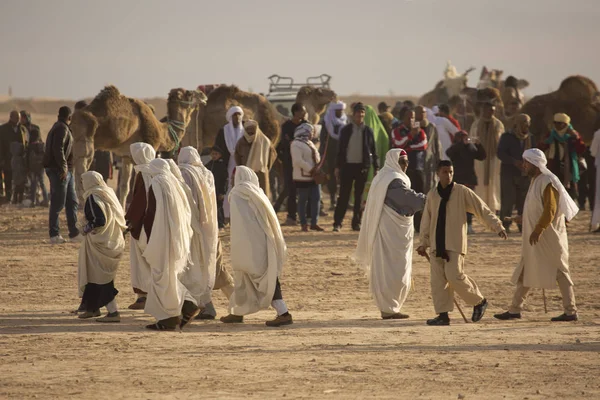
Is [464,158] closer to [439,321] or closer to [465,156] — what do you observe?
[465,156]

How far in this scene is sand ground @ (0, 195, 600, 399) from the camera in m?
8.19

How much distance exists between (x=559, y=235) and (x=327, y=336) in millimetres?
2245

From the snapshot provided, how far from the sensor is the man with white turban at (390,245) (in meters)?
11.1

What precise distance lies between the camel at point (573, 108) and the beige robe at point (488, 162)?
3444 millimetres

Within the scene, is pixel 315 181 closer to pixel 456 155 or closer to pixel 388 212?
pixel 456 155

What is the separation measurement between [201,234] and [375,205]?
152cm

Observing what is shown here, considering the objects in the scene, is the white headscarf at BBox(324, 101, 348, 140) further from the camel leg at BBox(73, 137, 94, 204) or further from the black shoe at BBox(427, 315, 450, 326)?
the black shoe at BBox(427, 315, 450, 326)

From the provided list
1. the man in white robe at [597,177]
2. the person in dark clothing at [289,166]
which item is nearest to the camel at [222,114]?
the person in dark clothing at [289,166]

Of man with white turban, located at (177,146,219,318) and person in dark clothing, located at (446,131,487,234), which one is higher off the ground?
person in dark clothing, located at (446,131,487,234)

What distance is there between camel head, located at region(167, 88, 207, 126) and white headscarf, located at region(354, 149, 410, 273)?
32.4ft

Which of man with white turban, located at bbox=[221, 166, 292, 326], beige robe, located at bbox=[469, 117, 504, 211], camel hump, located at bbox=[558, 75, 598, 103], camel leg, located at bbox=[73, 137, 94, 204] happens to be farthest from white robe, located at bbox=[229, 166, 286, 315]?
camel hump, located at bbox=[558, 75, 598, 103]

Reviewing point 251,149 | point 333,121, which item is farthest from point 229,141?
point 333,121

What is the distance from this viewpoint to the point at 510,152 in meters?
17.3

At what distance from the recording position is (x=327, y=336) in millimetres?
10219
